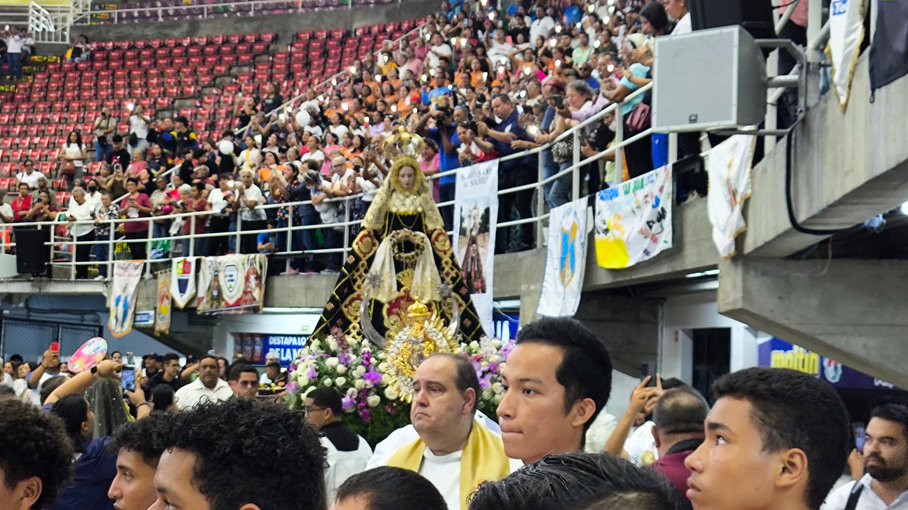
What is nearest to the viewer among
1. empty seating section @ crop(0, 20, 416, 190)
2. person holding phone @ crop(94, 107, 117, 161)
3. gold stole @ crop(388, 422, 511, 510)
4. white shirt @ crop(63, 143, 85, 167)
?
gold stole @ crop(388, 422, 511, 510)

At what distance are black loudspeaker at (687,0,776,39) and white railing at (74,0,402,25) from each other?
25024 mm

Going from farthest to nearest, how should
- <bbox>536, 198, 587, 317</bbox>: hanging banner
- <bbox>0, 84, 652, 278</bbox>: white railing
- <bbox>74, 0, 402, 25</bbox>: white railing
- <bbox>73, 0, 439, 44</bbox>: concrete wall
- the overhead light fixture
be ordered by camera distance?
<bbox>74, 0, 402, 25</bbox>: white railing
<bbox>73, 0, 439, 44</bbox>: concrete wall
<bbox>536, 198, 587, 317</bbox>: hanging banner
<bbox>0, 84, 652, 278</bbox>: white railing
the overhead light fixture

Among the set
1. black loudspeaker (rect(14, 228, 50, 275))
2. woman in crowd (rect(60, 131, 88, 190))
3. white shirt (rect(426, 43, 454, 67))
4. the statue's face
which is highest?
white shirt (rect(426, 43, 454, 67))

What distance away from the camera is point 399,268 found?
26.3ft

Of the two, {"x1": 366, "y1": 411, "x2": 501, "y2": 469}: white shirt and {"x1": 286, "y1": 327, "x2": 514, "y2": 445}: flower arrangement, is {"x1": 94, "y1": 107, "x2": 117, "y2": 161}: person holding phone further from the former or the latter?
{"x1": 366, "y1": 411, "x2": 501, "y2": 469}: white shirt

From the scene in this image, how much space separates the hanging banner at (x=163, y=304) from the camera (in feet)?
61.7

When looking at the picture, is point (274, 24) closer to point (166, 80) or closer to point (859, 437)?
point (166, 80)

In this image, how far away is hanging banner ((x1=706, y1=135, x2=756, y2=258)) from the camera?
7.39 meters

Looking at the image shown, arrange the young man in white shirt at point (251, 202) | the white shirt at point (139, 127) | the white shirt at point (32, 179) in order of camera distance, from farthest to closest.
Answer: the white shirt at point (139, 127) < the white shirt at point (32, 179) < the young man in white shirt at point (251, 202)

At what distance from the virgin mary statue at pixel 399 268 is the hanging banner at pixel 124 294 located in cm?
1227

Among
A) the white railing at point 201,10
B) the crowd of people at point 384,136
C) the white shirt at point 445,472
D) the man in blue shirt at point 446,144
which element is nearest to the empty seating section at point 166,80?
the white railing at point 201,10

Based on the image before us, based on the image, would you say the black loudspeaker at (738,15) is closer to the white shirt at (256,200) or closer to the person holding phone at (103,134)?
the white shirt at (256,200)

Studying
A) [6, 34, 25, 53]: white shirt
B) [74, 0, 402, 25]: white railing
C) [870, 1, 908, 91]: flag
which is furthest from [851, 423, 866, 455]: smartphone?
[6, 34, 25, 53]: white shirt

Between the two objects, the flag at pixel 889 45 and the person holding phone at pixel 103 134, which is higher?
the person holding phone at pixel 103 134
